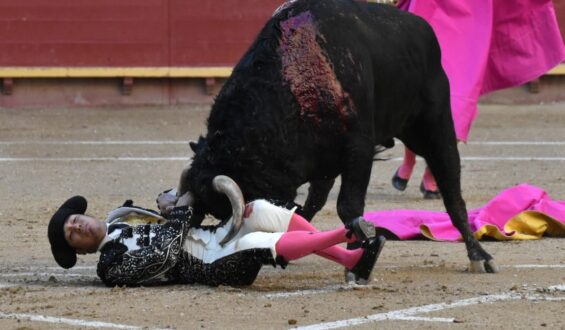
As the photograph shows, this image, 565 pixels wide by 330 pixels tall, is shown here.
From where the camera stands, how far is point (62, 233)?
5.57m

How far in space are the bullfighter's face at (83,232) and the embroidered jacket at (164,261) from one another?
7 centimetres

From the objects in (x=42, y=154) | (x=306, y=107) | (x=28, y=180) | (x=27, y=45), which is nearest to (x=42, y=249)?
(x=306, y=107)

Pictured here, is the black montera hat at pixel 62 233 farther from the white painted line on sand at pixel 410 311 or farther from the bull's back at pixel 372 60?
the white painted line on sand at pixel 410 311

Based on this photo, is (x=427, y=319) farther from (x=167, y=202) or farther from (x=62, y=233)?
(x=62, y=233)

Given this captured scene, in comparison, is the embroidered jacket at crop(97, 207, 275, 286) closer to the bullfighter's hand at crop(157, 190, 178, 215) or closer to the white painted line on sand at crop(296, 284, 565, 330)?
the bullfighter's hand at crop(157, 190, 178, 215)

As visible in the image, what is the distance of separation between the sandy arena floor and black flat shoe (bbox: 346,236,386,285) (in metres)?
0.05

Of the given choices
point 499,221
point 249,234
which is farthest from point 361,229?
point 499,221

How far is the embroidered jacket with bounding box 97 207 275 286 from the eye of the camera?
18.2 ft

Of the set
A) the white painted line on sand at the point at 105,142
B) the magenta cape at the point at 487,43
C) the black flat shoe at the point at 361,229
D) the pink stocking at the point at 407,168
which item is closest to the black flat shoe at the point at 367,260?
the black flat shoe at the point at 361,229

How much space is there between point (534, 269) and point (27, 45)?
940cm

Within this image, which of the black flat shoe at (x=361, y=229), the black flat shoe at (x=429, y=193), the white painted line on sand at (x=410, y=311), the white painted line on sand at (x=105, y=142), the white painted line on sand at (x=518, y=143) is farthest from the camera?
the white painted line on sand at (x=105, y=142)

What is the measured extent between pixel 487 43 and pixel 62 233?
10.9 ft

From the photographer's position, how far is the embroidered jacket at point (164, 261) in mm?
5547

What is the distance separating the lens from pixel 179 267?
18.6 ft
